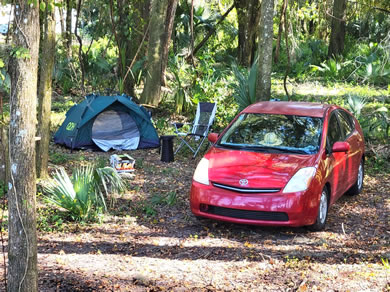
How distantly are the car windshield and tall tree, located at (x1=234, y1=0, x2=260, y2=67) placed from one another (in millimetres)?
12706

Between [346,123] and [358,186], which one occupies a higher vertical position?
[346,123]

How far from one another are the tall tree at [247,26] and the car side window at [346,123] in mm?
11761

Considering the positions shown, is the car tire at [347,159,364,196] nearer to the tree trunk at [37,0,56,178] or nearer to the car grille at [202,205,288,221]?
the car grille at [202,205,288,221]

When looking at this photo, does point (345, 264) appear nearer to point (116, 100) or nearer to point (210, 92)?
point (116, 100)

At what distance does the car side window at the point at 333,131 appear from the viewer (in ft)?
23.8

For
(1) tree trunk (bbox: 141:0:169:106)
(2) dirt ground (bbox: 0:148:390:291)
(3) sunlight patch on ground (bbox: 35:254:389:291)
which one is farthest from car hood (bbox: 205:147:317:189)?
(1) tree trunk (bbox: 141:0:169:106)

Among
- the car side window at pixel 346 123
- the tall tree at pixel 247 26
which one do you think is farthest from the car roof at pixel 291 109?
the tall tree at pixel 247 26

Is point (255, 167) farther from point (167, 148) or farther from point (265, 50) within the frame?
point (265, 50)

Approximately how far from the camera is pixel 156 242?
620cm

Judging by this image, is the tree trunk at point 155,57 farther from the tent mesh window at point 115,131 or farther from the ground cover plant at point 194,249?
the ground cover plant at point 194,249

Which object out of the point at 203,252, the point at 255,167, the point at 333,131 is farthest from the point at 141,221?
the point at 333,131

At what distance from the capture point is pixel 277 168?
6445mm

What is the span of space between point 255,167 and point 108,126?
6016 millimetres

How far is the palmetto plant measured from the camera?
22.5 feet
